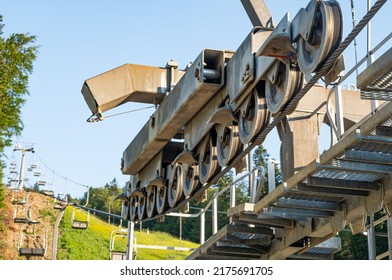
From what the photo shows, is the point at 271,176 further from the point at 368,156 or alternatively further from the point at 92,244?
the point at 92,244

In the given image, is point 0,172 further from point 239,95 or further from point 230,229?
point 239,95

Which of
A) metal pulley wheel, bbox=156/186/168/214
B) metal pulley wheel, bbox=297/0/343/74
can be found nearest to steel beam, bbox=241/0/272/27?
metal pulley wheel, bbox=297/0/343/74

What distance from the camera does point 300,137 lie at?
9328mm

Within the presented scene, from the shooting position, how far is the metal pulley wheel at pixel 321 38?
22.0ft

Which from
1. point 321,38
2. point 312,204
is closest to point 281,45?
→ point 321,38

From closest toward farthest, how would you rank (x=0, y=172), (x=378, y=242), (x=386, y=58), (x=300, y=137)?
(x=386, y=58), (x=300, y=137), (x=0, y=172), (x=378, y=242)

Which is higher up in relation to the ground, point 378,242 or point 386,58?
point 378,242

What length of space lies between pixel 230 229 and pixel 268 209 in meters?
1.59

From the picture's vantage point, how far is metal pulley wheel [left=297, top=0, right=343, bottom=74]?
670 centimetres

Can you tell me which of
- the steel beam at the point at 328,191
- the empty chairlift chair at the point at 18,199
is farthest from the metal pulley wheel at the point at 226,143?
the empty chairlift chair at the point at 18,199

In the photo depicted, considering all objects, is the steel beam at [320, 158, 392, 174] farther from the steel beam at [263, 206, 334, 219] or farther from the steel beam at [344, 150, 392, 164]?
the steel beam at [263, 206, 334, 219]

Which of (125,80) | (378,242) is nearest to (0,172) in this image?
(378,242)

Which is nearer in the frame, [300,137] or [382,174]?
[382,174]

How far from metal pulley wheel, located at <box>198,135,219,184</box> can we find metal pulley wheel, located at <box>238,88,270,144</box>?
1.17 m
